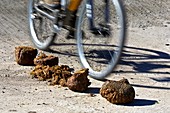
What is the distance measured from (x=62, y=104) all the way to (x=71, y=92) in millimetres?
324

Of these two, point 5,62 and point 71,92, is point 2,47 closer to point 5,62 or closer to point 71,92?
point 5,62

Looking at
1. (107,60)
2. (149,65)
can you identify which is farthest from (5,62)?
(149,65)

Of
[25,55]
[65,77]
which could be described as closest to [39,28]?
[25,55]

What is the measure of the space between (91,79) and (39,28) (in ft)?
4.55

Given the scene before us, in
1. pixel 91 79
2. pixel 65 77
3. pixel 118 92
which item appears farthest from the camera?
pixel 91 79

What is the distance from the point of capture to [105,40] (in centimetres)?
591

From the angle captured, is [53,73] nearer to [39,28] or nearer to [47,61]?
[47,61]

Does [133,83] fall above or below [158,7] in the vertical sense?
below

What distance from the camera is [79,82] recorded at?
214 inches

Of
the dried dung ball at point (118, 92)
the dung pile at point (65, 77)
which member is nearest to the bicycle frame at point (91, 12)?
the dung pile at point (65, 77)

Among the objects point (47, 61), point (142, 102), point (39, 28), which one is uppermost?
point (39, 28)

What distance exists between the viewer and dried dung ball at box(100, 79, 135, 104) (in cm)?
517

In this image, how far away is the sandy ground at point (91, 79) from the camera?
5.16 metres

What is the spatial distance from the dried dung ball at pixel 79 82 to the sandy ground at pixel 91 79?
5cm
